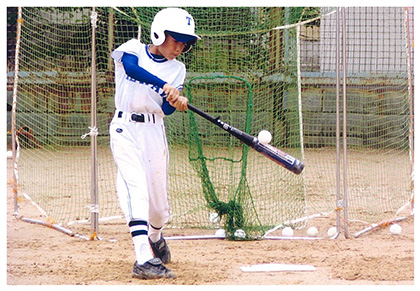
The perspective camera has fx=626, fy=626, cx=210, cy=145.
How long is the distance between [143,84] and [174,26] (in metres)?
0.53

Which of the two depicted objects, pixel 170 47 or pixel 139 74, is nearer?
pixel 139 74

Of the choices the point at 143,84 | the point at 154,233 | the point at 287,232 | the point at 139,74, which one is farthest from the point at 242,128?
the point at 139,74

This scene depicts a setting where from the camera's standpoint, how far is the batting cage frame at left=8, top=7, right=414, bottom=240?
695 cm

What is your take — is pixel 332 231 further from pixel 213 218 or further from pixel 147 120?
pixel 147 120

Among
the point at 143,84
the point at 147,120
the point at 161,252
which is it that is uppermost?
the point at 143,84

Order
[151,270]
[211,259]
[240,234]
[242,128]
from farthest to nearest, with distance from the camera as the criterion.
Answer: [242,128]
[240,234]
[211,259]
[151,270]

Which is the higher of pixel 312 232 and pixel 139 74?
pixel 139 74

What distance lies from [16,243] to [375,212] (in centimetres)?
440

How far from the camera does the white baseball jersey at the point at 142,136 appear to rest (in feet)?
16.3

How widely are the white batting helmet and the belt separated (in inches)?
23.3

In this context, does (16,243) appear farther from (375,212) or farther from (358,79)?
(358,79)

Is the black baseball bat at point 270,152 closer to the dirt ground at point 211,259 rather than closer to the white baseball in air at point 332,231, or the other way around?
the dirt ground at point 211,259

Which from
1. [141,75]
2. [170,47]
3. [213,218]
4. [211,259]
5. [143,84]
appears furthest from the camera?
[213,218]

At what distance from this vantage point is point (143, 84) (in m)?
5.05
